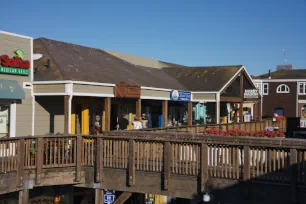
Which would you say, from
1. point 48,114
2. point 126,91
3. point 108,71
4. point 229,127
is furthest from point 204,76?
point 48,114

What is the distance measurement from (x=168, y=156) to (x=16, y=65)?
7.38 meters

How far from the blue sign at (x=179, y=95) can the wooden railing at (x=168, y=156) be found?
9903mm

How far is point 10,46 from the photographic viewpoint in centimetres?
1557

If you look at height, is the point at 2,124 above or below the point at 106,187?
above

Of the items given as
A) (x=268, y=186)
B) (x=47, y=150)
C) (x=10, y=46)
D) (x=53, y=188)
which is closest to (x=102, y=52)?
(x=10, y=46)

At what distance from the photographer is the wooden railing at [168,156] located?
9.98 meters

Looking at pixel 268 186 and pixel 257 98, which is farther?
pixel 257 98

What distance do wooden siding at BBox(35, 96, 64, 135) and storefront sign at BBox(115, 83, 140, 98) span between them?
2361 millimetres

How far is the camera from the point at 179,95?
23.7 meters

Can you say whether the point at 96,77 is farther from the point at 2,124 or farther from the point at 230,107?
the point at 230,107

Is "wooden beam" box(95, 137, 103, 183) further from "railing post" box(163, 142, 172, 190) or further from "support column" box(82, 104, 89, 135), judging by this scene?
"support column" box(82, 104, 89, 135)

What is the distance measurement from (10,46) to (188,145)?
8053 millimetres

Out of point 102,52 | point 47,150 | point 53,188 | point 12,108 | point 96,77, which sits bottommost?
point 53,188

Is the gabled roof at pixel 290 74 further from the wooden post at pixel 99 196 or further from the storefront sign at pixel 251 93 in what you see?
the wooden post at pixel 99 196
